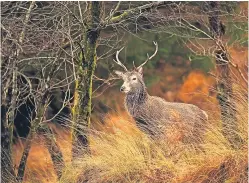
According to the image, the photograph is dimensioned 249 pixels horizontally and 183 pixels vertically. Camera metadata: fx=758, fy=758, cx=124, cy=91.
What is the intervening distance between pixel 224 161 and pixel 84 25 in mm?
2704

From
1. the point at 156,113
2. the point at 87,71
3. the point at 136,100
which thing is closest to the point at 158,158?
the point at 156,113

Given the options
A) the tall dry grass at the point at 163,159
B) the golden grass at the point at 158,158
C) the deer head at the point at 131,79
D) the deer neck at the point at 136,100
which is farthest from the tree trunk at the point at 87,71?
the tall dry grass at the point at 163,159

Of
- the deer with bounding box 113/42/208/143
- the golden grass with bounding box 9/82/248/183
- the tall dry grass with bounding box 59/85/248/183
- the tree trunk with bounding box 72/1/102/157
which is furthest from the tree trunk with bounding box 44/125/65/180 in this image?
the deer with bounding box 113/42/208/143

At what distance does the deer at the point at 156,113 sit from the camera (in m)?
8.79

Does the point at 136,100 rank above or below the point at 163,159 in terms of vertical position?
above

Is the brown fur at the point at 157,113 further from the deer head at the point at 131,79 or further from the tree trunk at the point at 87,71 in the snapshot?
the tree trunk at the point at 87,71

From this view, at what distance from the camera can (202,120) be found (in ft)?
29.7

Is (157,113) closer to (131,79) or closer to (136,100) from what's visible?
(136,100)

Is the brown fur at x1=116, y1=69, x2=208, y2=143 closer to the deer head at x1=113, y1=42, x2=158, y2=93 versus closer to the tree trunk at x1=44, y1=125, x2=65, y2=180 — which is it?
the deer head at x1=113, y1=42, x2=158, y2=93

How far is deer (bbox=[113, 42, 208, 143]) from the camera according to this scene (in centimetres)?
879

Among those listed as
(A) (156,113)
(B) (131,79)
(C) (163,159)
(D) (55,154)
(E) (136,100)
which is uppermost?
(B) (131,79)

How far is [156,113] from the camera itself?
379 inches

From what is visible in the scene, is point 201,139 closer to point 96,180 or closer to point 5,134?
point 96,180

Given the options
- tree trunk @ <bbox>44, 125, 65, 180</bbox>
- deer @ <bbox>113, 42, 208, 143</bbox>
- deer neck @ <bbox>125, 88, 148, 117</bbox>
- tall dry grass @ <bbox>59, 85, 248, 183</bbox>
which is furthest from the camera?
deer neck @ <bbox>125, 88, 148, 117</bbox>
